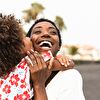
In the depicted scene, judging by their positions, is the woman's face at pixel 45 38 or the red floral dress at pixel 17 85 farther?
the woman's face at pixel 45 38

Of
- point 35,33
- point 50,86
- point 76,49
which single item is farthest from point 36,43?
point 76,49

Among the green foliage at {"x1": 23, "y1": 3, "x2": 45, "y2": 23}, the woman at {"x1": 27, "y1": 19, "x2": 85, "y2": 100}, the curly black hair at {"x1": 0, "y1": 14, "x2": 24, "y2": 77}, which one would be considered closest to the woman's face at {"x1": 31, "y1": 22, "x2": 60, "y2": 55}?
the woman at {"x1": 27, "y1": 19, "x2": 85, "y2": 100}

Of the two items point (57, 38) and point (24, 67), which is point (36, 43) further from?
point (24, 67)

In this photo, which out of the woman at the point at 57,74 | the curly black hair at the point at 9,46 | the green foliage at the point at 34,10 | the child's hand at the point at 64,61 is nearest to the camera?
the curly black hair at the point at 9,46

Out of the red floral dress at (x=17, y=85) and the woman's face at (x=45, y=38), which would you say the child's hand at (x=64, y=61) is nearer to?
the woman's face at (x=45, y=38)

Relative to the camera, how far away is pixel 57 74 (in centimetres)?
358

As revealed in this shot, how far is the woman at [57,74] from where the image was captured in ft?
11.1

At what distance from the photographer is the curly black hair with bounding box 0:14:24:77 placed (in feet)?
10.6

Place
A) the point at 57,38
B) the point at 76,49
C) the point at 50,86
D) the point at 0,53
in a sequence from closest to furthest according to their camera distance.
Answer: the point at 0,53, the point at 50,86, the point at 57,38, the point at 76,49

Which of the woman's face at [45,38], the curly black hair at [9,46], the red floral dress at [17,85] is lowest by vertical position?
the red floral dress at [17,85]

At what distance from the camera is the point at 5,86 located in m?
3.26

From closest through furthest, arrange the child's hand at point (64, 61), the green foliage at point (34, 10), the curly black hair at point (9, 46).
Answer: the curly black hair at point (9, 46) < the child's hand at point (64, 61) < the green foliage at point (34, 10)

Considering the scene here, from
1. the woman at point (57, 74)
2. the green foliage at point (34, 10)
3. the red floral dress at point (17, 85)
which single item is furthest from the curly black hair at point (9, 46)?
the green foliage at point (34, 10)

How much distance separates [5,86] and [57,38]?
2.08 ft
